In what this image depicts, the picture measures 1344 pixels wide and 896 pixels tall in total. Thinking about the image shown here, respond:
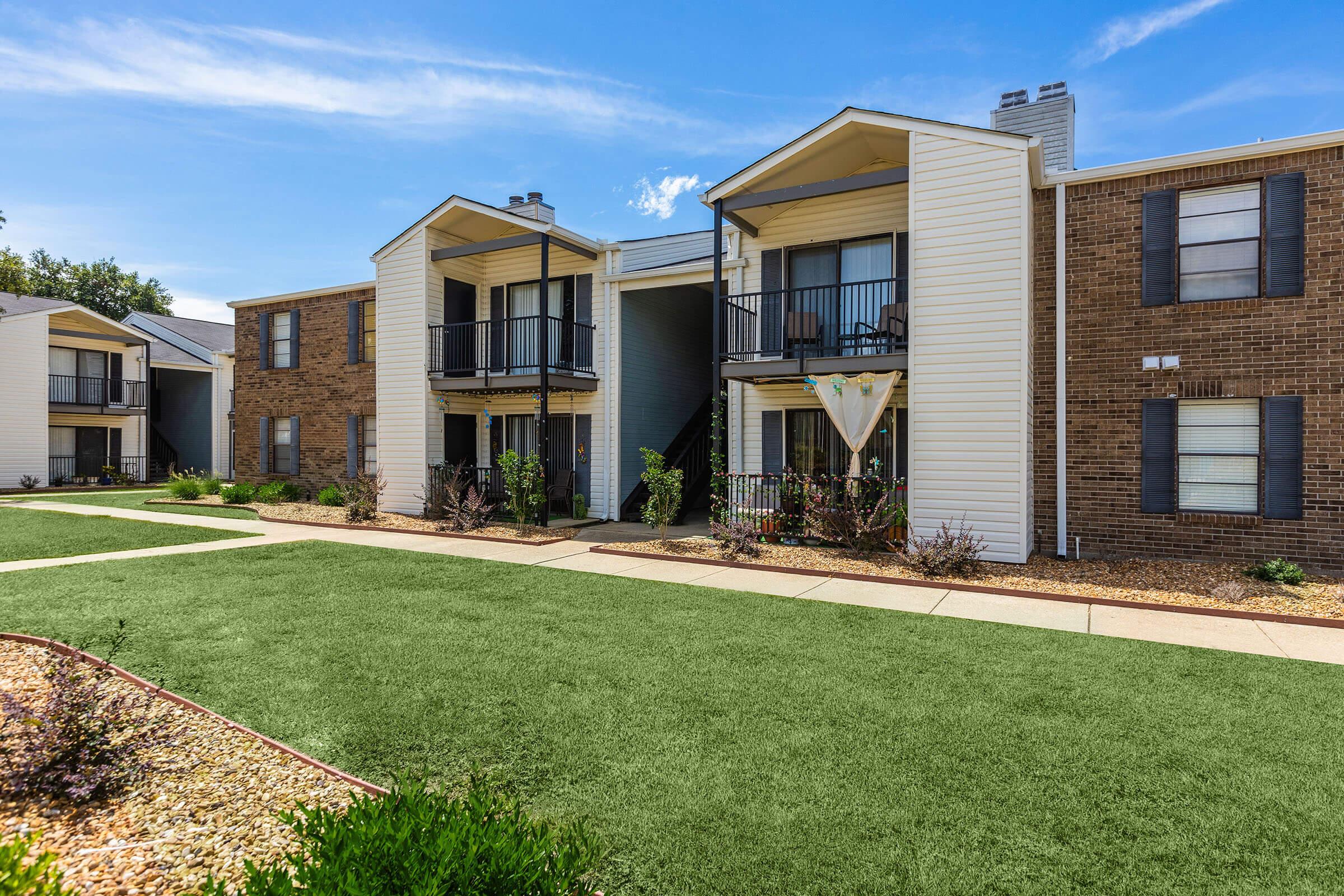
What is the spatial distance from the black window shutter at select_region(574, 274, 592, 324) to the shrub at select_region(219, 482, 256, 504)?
9.97 meters

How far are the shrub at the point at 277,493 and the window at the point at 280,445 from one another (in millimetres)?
1265

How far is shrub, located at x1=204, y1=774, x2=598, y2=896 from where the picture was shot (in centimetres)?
177

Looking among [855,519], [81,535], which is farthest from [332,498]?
[855,519]

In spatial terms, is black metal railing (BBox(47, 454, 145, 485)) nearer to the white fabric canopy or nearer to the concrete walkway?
the concrete walkway

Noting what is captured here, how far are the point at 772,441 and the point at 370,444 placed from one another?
436 inches

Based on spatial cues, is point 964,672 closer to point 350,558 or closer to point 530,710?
point 530,710

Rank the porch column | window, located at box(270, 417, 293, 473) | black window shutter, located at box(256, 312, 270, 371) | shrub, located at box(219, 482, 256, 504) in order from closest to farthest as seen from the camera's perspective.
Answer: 1. the porch column
2. shrub, located at box(219, 482, 256, 504)
3. window, located at box(270, 417, 293, 473)
4. black window shutter, located at box(256, 312, 270, 371)

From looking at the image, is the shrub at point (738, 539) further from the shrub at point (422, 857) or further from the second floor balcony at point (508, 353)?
the shrub at point (422, 857)

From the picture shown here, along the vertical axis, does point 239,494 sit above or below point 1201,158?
Answer: below

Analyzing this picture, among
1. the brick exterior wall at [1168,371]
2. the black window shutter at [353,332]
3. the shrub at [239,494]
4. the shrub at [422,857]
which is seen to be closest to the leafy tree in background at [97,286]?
the shrub at [239,494]

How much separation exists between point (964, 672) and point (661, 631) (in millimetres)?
2481

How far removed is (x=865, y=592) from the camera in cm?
764

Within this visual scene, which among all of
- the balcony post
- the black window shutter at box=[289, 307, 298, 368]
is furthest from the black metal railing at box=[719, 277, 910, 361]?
the black window shutter at box=[289, 307, 298, 368]

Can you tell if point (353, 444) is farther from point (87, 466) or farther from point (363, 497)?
point (87, 466)
